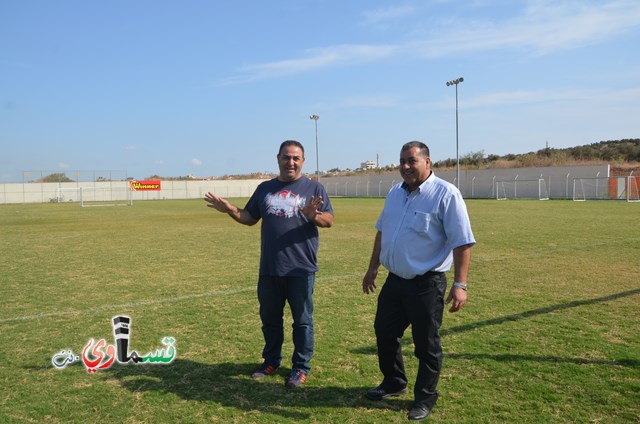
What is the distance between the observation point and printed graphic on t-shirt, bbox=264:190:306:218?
4.16 metres

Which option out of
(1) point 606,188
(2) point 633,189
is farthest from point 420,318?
(1) point 606,188

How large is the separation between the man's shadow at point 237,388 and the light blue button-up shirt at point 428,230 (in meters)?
1.11

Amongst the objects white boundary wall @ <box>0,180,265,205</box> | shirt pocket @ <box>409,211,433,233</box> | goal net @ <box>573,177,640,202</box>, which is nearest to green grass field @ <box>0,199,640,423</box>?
shirt pocket @ <box>409,211,433,233</box>

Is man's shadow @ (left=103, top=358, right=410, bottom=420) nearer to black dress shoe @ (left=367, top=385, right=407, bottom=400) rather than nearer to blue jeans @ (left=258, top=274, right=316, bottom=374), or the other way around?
black dress shoe @ (left=367, top=385, right=407, bottom=400)

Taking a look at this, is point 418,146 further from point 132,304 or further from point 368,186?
point 368,186

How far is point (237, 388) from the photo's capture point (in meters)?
4.09

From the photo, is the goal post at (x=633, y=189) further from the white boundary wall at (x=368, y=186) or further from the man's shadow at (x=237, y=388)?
the man's shadow at (x=237, y=388)

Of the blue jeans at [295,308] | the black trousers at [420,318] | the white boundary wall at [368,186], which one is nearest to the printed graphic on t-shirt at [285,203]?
the blue jeans at [295,308]

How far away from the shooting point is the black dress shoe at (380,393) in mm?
3828

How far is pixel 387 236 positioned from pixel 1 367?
3.74m

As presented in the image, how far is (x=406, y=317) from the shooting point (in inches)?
145

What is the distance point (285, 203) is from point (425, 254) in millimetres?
1284

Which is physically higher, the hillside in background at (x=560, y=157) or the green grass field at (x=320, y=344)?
the hillside in background at (x=560, y=157)

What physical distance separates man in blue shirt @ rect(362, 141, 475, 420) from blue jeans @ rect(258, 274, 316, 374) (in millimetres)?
821
